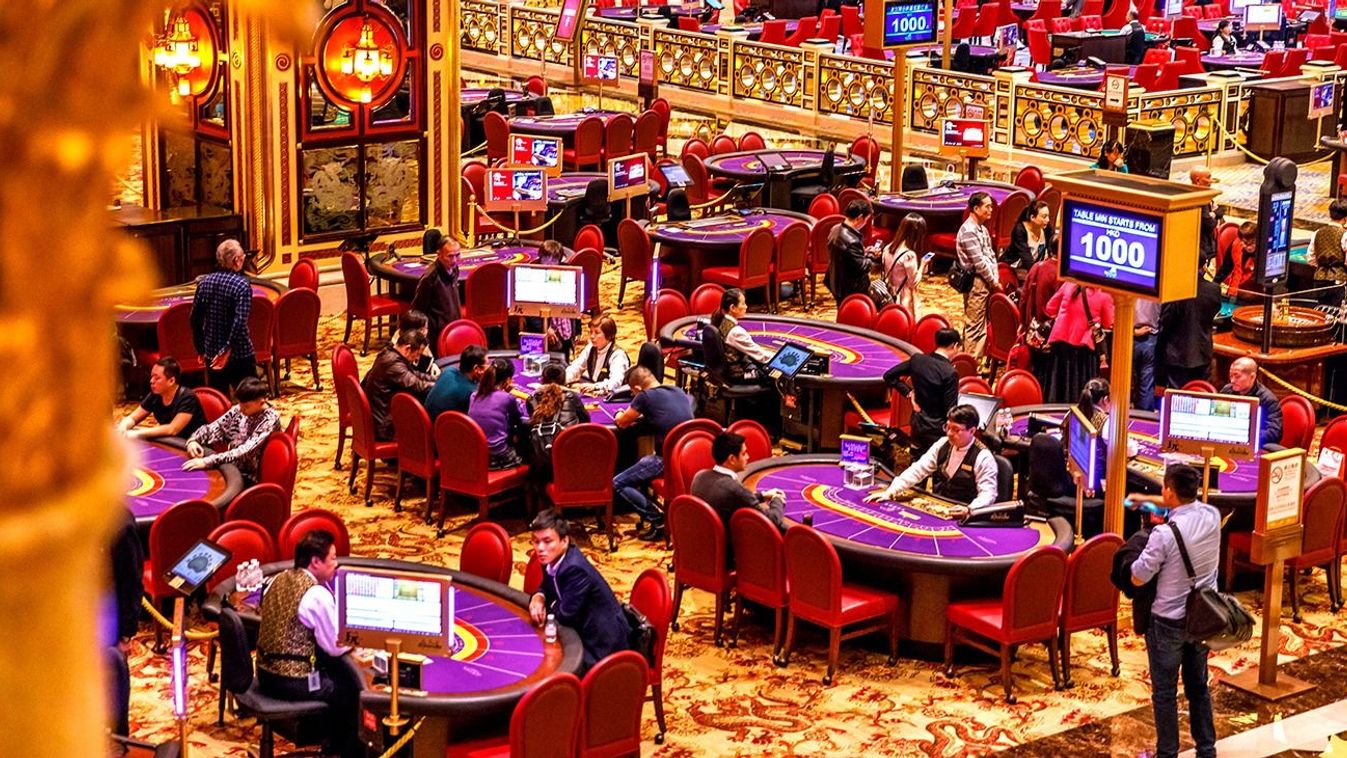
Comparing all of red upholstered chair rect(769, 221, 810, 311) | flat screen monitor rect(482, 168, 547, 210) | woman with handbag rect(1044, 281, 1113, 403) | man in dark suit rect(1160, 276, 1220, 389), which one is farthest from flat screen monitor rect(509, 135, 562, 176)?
man in dark suit rect(1160, 276, 1220, 389)

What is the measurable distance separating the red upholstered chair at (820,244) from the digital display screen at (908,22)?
2.66 m

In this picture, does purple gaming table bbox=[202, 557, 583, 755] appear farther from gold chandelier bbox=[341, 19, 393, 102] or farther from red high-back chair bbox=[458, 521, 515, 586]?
gold chandelier bbox=[341, 19, 393, 102]

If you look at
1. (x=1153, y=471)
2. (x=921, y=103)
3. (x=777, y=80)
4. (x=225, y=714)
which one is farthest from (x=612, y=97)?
(x=225, y=714)

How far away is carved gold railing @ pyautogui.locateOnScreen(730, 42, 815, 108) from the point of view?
22328 mm

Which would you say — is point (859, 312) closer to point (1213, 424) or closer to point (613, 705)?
point (1213, 424)

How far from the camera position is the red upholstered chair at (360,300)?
12.9m

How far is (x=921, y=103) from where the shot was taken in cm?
2075

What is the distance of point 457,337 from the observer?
447 inches

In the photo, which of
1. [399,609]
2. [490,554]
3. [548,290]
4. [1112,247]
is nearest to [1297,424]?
[1112,247]

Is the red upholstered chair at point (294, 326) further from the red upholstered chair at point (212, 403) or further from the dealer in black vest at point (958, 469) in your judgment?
the dealer in black vest at point (958, 469)

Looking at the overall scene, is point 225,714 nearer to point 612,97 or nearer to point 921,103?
point 921,103

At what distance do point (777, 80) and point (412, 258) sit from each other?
391 inches

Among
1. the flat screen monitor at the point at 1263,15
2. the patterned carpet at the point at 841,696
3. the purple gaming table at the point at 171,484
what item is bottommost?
the patterned carpet at the point at 841,696

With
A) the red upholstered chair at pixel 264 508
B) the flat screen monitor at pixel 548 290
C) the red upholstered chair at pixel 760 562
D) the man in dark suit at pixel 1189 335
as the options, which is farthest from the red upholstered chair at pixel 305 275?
the man in dark suit at pixel 1189 335
